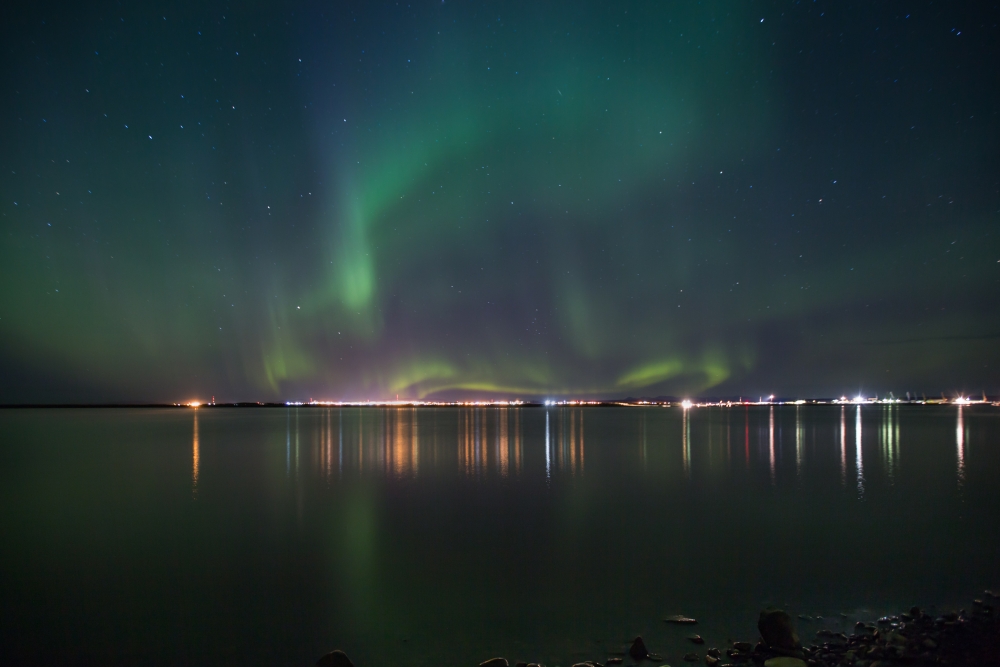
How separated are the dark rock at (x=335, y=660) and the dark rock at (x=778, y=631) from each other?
625 centimetres

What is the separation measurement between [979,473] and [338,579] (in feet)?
103

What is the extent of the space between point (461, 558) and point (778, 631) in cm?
750

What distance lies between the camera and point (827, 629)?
30.3ft

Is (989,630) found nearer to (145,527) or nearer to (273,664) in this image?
(273,664)

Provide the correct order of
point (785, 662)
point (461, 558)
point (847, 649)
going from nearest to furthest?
point (785, 662), point (847, 649), point (461, 558)

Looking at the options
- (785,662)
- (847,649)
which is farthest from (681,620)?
(847,649)

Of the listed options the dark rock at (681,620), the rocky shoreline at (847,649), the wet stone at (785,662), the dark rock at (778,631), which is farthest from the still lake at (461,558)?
the wet stone at (785,662)

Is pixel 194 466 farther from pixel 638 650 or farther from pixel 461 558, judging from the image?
pixel 638 650

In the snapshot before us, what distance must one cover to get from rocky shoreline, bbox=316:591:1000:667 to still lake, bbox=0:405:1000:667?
1.17 ft

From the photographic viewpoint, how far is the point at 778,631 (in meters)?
8.43

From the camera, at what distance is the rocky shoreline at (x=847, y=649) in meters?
7.89

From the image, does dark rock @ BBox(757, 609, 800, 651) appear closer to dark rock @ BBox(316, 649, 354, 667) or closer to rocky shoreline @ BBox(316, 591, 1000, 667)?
rocky shoreline @ BBox(316, 591, 1000, 667)

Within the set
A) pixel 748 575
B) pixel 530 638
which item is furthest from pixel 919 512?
pixel 530 638

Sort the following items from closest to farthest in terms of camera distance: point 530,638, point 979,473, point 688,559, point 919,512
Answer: point 530,638
point 688,559
point 919,512
point 979,473
